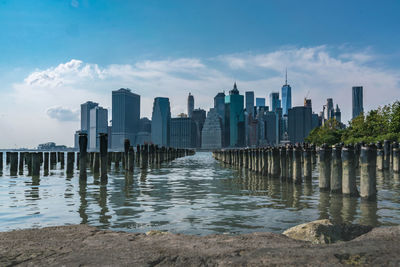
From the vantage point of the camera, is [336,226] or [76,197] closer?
[336,226]

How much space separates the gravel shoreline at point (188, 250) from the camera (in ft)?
14.8

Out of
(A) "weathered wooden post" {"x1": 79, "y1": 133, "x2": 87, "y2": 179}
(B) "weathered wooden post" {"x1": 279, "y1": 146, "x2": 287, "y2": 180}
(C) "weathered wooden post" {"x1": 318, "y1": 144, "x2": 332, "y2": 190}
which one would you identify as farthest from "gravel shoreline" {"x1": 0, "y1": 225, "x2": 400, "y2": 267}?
(A) "weathered wooden post" {"x1": 79, "y1": 133, "x2": 87, "y2": 179}

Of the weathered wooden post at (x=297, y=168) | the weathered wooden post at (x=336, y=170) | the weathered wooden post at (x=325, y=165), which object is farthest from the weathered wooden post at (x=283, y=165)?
the weathered wooden post at (x=336, y=170)

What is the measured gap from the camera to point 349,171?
46.5ft

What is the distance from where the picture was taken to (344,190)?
14.4 m

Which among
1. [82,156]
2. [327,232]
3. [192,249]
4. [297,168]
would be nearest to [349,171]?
[297,168]

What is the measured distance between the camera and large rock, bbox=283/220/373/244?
20.9ft

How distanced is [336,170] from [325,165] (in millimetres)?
962

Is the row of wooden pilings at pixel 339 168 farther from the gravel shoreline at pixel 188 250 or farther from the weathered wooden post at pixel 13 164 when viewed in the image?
the weathered wooden post at pixel 13 164

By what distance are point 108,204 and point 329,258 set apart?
10.3 metres

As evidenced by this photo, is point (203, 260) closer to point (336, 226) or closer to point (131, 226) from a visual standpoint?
point (336, 226)

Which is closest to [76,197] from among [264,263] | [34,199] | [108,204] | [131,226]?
[34,199]

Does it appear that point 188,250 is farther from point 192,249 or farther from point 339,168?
point 339,168

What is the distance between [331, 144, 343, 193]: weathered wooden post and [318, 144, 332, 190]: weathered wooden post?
0.86 m
